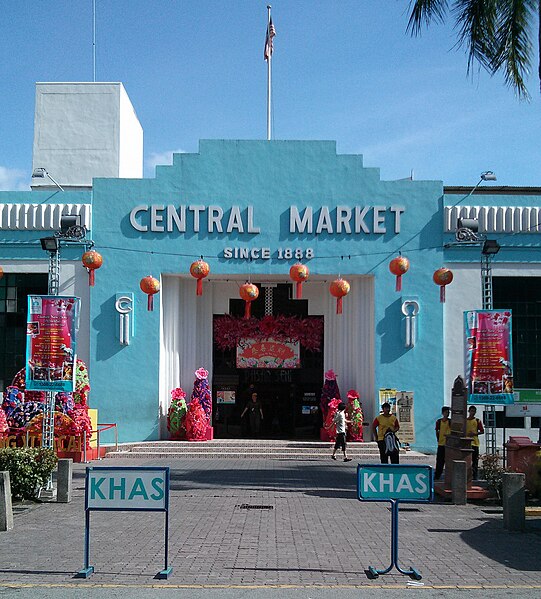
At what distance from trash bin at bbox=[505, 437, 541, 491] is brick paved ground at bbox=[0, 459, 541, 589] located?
1170 mm

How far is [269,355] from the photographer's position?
25.1 m

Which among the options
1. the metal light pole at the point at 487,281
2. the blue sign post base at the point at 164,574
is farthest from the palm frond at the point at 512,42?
the blue sign post base at the point at 164,574

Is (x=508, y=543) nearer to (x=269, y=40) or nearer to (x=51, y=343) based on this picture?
(x=51, y=343)

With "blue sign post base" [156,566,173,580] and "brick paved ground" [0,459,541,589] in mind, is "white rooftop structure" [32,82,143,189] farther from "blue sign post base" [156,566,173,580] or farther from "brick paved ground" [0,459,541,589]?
"blue sign post base" [156,566,173,580]

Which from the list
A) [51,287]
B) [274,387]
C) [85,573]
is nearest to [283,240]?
[274,387]

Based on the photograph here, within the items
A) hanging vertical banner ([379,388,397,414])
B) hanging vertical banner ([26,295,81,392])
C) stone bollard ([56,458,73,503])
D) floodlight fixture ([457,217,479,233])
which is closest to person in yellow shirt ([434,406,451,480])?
floodlight fixture ([457,217,479,233])

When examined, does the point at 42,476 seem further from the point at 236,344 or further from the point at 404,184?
the point at 404,184

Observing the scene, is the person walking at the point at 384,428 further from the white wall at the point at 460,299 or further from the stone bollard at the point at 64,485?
the white wall at the point at 460,299

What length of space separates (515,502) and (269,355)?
14.0 meters

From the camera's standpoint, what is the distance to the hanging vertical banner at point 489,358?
16312mm

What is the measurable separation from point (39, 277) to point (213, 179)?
20.4ft

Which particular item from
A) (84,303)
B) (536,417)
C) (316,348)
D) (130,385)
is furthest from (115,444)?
(536,417)

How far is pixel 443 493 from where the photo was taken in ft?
48.7

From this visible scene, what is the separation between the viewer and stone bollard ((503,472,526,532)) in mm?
11656
